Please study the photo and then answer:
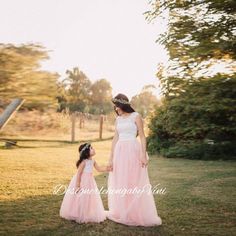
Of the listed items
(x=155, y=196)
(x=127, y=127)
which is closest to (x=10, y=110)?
(x=127, y=127)

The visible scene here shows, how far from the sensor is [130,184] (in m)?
6.95

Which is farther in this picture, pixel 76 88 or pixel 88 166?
pixel 76 88

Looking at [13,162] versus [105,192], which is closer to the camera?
[105,192]

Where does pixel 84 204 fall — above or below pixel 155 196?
above

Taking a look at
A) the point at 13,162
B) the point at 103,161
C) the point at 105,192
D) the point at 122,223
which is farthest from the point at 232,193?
the point at 13,162

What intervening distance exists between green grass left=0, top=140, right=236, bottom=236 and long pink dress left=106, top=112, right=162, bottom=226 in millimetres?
223

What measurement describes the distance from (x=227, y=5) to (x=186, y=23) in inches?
36.0

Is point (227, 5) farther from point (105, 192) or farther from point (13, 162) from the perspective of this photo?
point (13, 162)

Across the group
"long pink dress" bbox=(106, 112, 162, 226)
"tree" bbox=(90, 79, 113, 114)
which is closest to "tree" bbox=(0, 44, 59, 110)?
"long pink dress" bbox=(106, 112, 162, 226)

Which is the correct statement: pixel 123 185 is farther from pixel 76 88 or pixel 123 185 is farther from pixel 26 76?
pixel 76 88

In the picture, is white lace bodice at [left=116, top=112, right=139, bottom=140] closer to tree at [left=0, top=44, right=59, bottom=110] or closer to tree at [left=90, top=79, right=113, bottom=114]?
tree at [left=0, top=44, right=59, bottom=110]

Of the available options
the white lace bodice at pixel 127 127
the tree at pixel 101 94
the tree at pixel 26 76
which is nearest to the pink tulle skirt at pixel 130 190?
the white lace bodice at pixel 127 127

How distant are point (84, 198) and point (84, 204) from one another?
0.39ft

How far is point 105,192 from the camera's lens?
1002cm
